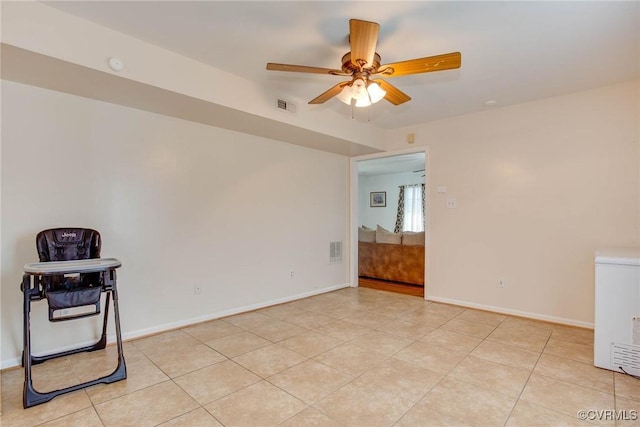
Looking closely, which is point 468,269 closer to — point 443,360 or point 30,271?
point 443,360

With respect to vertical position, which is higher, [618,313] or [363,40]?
[363,40]

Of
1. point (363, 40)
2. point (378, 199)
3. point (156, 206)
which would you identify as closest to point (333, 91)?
point (363, 40)

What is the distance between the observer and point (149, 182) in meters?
3.03

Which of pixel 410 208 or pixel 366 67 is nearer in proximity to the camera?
pixel 366 67

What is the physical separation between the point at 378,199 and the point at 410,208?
41.3 inches

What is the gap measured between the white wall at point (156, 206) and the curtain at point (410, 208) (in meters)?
4.89

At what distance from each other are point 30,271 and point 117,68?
1.44 metres

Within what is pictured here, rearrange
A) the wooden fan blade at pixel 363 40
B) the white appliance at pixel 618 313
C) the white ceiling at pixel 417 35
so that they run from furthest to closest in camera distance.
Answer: the white appliance at pixel 618 313 → the white ceiling at pixel 417 35 → the wooden fan blade at pixel 363 40

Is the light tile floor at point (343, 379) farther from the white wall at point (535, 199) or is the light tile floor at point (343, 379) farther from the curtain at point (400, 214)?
the curtain at point (400, 214)

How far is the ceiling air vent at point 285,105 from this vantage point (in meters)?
3.27

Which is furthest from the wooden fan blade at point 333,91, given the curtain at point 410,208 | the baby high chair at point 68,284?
the curtain at point 410,208
